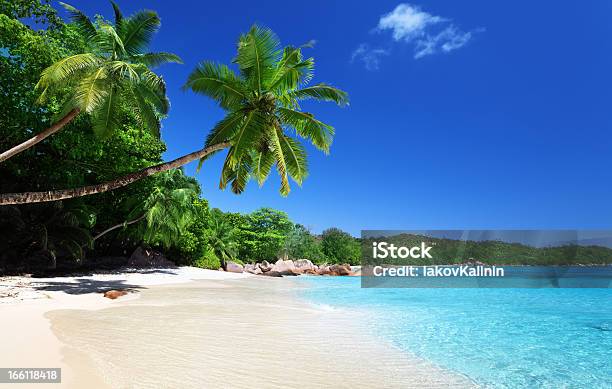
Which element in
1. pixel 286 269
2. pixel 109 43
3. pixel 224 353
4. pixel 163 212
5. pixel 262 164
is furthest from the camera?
pixel 286 269

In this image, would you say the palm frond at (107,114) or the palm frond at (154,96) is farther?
the palm frond at (154,96)

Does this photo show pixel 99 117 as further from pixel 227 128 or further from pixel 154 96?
pixel 227 128

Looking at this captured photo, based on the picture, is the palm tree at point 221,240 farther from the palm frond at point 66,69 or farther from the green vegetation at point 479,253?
the green vegetation at point 479,253

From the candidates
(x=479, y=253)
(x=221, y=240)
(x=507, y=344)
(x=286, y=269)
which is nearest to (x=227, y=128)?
(x=507, y=344)

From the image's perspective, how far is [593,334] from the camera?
411 inches

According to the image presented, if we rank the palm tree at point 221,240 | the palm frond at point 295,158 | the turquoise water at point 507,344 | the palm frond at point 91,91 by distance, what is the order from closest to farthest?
the turquoise water at point 507,344 → the palm frond at point 91,91 → the palm frond at point 295,158 → the palm tree at point 221,240

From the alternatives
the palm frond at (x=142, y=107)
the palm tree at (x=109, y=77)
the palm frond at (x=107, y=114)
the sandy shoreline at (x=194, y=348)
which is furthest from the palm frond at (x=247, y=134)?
the sandy shoreline at (x=194, y=348)

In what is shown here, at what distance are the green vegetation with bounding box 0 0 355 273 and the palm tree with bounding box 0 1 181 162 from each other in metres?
0.03

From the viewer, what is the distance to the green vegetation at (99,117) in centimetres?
991

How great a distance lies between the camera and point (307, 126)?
11219 mm

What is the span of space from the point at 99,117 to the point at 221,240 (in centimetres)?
2284

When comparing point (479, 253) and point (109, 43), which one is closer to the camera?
point (109, 43)

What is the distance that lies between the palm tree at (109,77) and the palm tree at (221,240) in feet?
63.5

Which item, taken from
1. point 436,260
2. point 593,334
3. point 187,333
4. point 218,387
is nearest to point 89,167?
point 187,333
